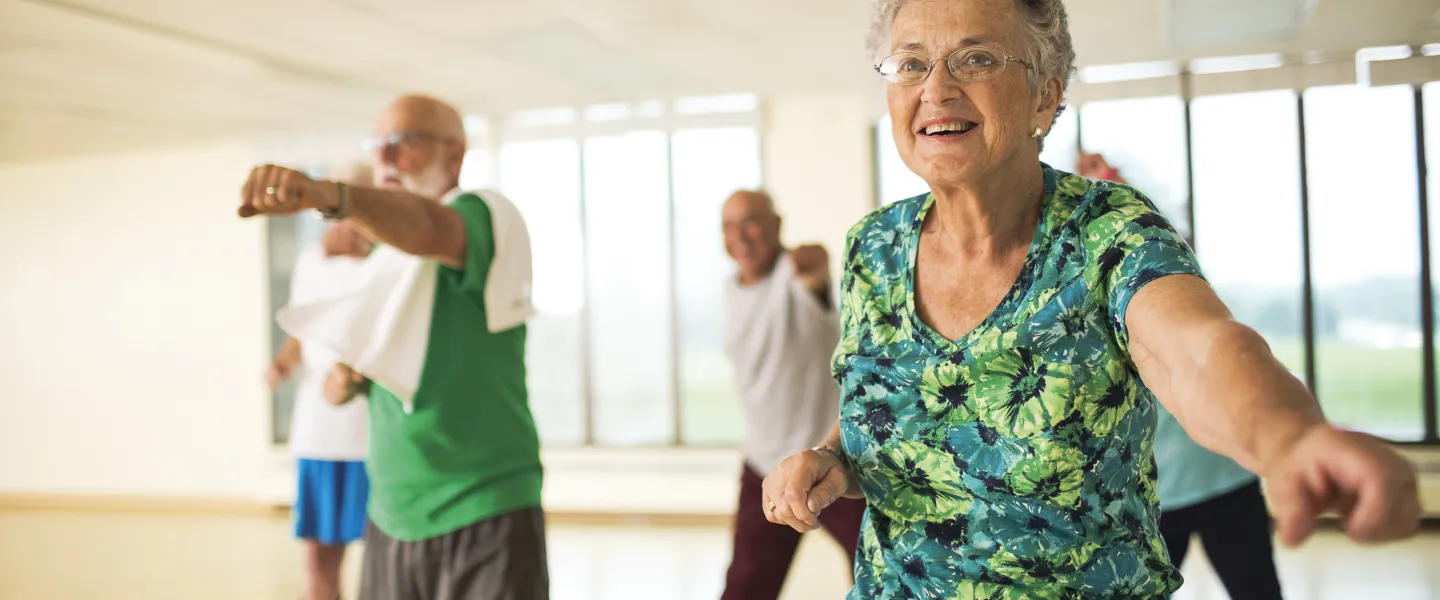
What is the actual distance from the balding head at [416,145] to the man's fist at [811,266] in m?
1.81

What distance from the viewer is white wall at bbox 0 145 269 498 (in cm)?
810

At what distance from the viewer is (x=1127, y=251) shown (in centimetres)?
93

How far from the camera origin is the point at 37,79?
5875 millimetres

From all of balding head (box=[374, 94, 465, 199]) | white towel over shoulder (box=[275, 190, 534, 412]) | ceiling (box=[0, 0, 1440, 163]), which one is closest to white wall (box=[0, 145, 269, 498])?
ceiling (box=[0, 0, 1440, 163])

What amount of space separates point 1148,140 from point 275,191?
237 inches

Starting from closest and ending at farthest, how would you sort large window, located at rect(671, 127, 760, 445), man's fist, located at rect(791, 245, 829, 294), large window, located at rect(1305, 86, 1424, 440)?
man's fist, located at rect(791, 245, 829, 294) → large window, located at rect(1305, 86, 1424, 440) → large window, located at rect(671, 127, 760, 445)

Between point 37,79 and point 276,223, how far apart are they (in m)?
2.36

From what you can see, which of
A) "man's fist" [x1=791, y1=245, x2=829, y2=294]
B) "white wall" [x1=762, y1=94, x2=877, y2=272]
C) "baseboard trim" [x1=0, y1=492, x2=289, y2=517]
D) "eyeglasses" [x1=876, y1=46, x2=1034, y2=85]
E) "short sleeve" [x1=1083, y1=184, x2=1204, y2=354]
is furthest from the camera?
"baseboard trim" [x1=0, y1=492, x2=289, y2=517]

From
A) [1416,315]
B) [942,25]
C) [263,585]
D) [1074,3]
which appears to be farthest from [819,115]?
[942,25]

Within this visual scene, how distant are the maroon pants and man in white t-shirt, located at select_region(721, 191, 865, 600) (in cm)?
5

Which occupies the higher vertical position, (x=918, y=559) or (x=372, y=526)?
(x=918, y=559)

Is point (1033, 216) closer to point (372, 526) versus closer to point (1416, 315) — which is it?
point (372, 526)

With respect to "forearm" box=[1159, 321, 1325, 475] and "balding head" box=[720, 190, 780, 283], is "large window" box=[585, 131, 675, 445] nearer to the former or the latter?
"balding head" box=[720, 190, 780, 283]

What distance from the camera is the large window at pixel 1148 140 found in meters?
6.29
